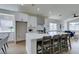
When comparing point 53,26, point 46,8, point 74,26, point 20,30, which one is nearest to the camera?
point 46,8

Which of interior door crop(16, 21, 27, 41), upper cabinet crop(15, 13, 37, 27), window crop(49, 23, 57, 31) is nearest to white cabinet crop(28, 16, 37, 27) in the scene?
upper cabinet crop(15, 13, 37, 27)

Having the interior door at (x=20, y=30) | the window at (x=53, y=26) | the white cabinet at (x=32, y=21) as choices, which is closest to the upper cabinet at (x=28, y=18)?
the white cabinet at (x=32, y=21)

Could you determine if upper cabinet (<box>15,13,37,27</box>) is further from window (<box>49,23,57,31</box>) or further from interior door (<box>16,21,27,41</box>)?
window (<box>49,23,57,31</box>)

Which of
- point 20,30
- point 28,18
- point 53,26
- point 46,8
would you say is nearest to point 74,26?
point 53,26

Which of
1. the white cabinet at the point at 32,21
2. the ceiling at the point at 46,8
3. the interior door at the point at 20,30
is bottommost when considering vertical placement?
the interior door at the point at 20,30

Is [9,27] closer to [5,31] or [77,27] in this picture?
[5,31]

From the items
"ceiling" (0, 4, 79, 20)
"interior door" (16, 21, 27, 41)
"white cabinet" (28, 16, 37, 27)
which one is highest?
"ceiling" (0, 4, 79, 20)

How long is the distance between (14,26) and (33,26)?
1863mm

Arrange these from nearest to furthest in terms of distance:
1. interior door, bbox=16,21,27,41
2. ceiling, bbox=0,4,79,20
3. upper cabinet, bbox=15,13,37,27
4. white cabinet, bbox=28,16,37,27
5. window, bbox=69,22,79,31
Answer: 1. ceiling, bbox=0,4,79,20
2. upper cabinet, bbox=15,13,37,27
3. interior door, bbox=16,21,27,41
4. white cabinet, bbox=28,16,37,27
5. window, bbox=69,22,79,31

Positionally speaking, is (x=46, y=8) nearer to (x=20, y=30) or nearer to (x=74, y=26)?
(x=20, y=30)

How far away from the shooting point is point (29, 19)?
27.4ft

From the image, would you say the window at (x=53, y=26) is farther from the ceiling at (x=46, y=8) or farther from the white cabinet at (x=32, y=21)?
the ceiling at (x=46, y=8)
